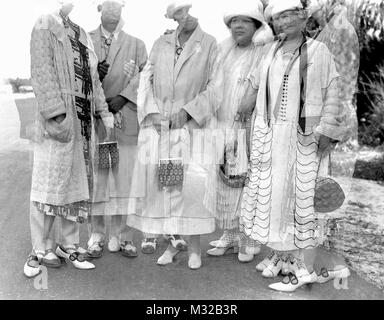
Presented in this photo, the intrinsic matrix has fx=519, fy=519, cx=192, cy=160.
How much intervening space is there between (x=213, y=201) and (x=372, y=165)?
13.7ft

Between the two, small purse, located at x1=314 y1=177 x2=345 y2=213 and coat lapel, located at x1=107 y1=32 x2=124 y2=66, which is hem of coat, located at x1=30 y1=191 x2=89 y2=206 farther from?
small purse, located at x1=314 y1=177 x2=345 y2=213

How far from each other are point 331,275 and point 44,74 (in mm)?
2511

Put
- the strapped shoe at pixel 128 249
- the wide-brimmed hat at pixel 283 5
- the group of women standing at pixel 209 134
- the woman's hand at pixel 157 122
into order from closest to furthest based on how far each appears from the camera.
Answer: the wide-brimmed hat at pixel 283 5, the group of women standing at pixel 209 134, the woman's hand at pixel 157 122, the strapped shoe at pixel 128 249

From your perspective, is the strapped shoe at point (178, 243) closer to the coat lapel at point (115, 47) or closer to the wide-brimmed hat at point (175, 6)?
the coat lapel at point (115, 47)

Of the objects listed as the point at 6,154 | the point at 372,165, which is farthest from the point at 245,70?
the point at 372,165

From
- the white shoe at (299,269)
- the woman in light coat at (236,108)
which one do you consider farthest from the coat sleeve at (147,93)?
the white shoe at (299,269)

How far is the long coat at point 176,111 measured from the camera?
3.89 metres

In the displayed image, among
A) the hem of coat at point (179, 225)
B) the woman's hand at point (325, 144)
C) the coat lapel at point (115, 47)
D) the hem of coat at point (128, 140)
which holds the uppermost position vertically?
the coat lapel at point (115, 47)

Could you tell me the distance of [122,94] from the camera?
4.16 m

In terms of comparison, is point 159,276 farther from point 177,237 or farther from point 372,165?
point 372,165

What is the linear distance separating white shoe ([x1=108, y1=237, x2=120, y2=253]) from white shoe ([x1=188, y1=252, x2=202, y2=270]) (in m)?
0.67

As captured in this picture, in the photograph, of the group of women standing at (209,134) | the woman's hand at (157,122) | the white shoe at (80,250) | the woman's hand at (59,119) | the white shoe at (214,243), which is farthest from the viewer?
the white shoe at (214,243)

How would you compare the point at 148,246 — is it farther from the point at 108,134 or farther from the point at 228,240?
the point at 108,134
